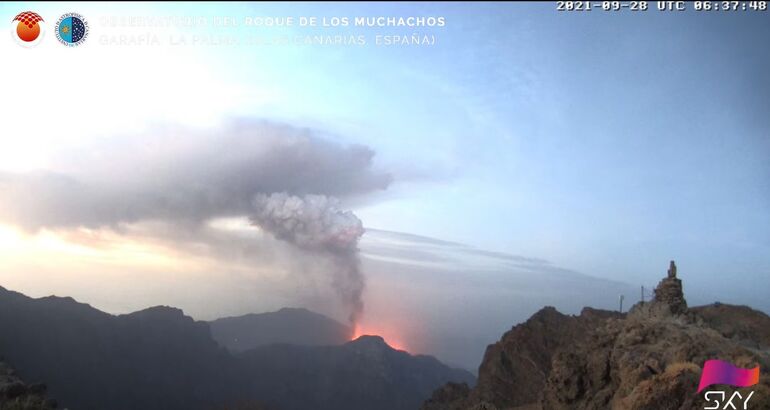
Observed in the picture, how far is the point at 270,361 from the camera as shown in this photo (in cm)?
17250

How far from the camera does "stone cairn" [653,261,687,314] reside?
119 feet

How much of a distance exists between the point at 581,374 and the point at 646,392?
29.8 ft

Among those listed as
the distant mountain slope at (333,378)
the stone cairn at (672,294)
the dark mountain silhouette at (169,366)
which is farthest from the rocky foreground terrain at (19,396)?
the distant mountain slope at (333,378)

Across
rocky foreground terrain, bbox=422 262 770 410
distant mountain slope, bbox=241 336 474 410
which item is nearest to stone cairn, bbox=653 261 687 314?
rocky foreground terrain, bbox=422 262 770 410

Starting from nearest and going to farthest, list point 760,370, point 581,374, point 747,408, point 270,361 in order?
point 747,408
point 760,370
point 581,374
point 270,361

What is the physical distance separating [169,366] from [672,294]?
482 ft

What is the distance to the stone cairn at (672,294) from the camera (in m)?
36.4

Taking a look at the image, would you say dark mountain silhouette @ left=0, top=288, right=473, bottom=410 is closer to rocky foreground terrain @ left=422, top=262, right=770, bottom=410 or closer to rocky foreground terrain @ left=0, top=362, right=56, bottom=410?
rocky foreground terrain @ left=0, top=362, right=56, bottom=410

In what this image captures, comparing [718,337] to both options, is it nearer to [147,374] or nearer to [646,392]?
[646,392]

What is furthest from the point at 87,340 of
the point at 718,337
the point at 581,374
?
the point at 718,337

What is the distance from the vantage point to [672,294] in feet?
120

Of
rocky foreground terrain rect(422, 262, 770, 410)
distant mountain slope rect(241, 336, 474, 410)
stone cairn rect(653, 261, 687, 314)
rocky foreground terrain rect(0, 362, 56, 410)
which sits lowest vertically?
distant mountain slope rect(241, 336, 474, 410)

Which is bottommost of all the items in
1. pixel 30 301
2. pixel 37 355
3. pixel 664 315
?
pixel 37 355

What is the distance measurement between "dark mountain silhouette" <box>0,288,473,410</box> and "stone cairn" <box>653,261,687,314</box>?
4036 inches
